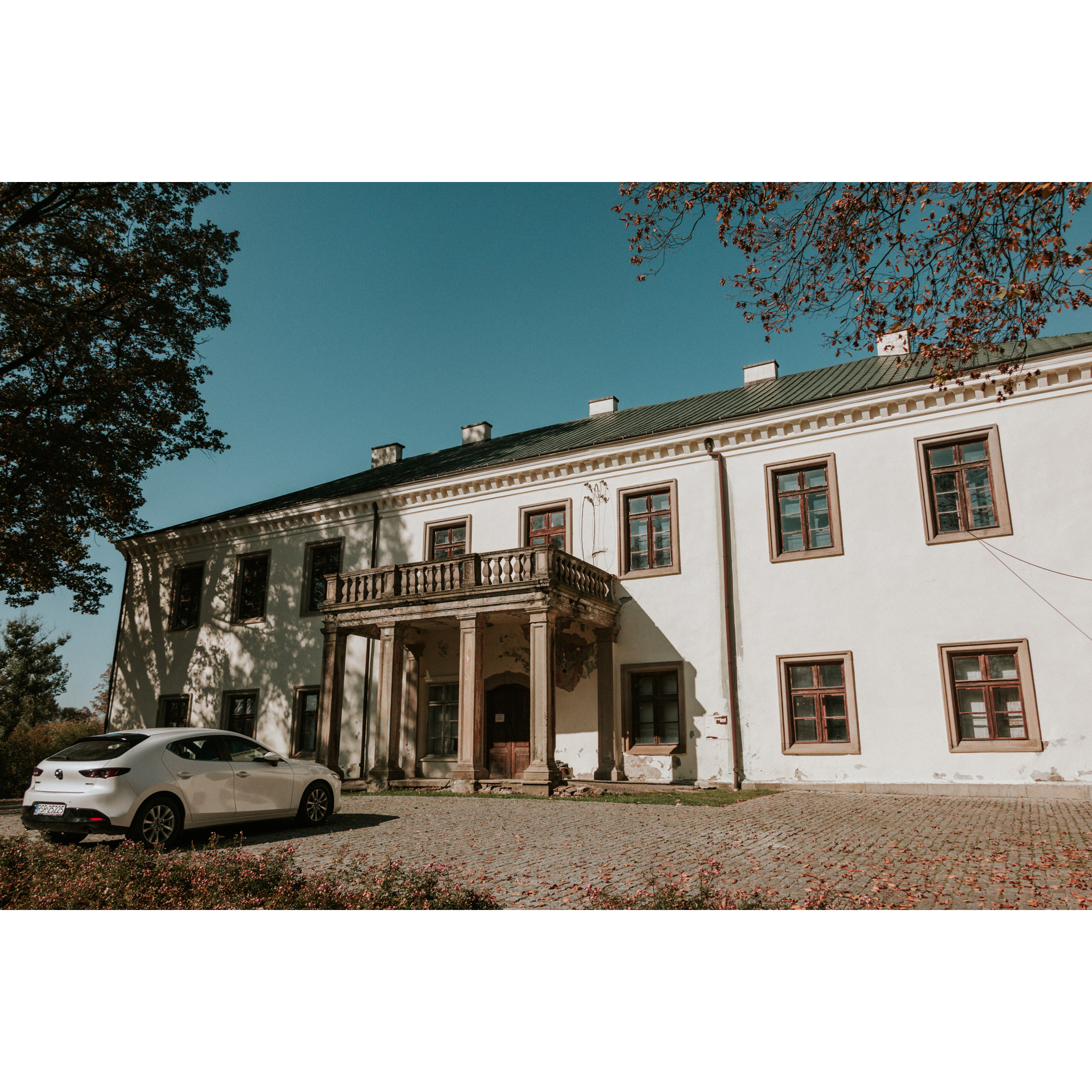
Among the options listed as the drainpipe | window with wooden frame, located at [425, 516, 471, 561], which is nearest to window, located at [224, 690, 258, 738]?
window with wooden frame, located at [425, 516, 471, 561]

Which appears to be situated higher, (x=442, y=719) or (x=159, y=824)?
(x=442, y=719)

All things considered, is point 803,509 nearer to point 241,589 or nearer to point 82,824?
point 82,824

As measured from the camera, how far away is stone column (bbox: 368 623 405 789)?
18.1 metres

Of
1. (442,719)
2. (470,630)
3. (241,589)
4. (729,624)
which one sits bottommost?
(442,719)

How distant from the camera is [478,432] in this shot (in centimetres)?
2803

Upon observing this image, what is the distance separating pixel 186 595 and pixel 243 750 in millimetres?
18736

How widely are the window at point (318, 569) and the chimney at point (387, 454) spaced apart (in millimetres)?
6199

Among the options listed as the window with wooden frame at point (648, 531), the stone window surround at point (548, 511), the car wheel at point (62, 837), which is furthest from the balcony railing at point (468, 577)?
the car wheel at point (62, 837)

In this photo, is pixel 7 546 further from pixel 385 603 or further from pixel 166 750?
pixel 166 750

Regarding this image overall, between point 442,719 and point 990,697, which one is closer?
point 990,697

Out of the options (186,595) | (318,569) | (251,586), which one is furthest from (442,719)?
(186,595)

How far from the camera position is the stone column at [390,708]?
18.1 meters

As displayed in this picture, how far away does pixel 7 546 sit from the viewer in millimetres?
20672
